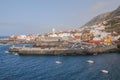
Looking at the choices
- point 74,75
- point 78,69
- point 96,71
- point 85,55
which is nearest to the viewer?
point 74,75

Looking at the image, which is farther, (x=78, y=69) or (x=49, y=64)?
(x=49, y=64)

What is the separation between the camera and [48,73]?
173ft

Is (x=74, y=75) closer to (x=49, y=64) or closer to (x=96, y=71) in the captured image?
(x=96, y=71)

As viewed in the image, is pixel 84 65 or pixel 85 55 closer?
pixel 84 65

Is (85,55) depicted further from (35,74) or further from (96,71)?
(35,74)

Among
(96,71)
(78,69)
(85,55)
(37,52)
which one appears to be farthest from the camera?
(37,52)

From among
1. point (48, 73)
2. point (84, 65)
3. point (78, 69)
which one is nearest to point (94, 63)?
point (84, 65)

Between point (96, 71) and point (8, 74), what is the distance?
2238 centimetres

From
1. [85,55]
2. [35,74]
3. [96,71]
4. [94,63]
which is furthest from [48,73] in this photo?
[85,55]

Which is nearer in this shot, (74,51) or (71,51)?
(74,51)

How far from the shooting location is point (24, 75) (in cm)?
5116

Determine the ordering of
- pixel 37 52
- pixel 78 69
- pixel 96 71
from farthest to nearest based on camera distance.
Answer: pixel 37 52, pixel 78 69, pixel 96 71

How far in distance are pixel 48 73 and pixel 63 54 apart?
32301 millimetres

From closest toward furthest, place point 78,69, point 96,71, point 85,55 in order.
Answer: point 96,71
point 78,69
point 85,55
